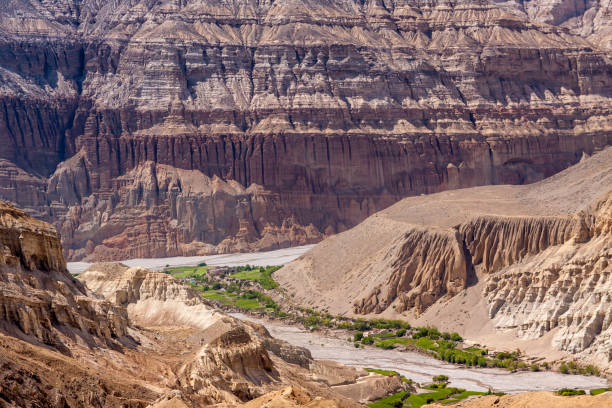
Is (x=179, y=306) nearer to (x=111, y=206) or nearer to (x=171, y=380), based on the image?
(x=171, y=380)

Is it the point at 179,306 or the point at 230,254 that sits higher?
the point at 179,306

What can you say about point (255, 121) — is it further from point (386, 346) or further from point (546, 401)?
point (546, 401)

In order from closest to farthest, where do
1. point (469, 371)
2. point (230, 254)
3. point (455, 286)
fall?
point (469, 371)
point (455, 286)
point (230, 254)

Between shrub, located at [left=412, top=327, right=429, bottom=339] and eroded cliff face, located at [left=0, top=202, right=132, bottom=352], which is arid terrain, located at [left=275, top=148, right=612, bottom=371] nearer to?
shrub, located at [left=412, top=327, right=429, bottom=339]

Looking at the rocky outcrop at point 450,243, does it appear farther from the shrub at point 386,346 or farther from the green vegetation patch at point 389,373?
the green vegetation patch at point 389,373

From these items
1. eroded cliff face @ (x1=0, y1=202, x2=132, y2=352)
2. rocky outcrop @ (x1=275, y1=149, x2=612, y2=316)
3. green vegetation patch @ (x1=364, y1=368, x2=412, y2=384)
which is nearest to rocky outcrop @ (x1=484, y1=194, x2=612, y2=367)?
rocky outcrop @ (x1=275, y1=149, x2=612, y2=316)

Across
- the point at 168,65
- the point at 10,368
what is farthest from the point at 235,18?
the point at 10,368

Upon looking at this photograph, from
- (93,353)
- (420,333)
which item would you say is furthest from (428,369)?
(93,353)
